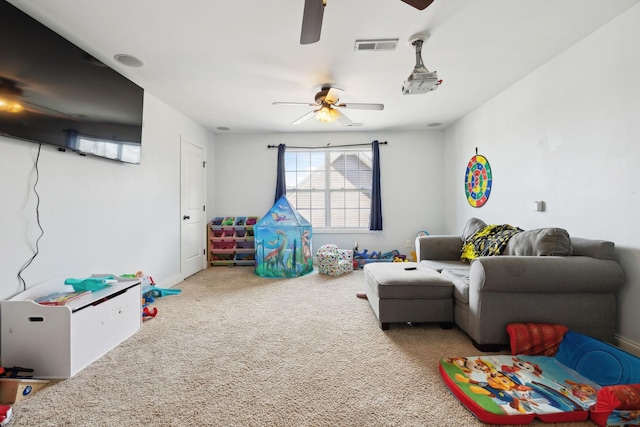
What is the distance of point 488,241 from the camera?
2.63 meters

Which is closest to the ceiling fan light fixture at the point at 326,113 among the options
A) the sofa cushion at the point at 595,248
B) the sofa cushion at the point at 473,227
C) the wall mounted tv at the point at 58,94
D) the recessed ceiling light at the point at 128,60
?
the recessed ceiling light at the point at 128,60

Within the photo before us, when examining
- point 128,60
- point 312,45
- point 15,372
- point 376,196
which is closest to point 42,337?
point 15,372

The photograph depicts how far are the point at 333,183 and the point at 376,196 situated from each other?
0.85 m

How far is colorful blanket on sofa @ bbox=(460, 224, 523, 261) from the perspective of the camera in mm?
2469

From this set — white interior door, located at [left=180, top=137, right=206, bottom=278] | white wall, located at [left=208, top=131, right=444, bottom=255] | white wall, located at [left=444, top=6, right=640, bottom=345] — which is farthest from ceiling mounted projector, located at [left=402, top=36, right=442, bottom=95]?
white interior door, located at [left=180, top=137, right=206, bottom=278]

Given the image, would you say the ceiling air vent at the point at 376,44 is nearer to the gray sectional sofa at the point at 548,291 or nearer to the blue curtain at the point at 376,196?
the gray sectional sofa at the point at 548,291

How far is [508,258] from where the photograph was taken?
184cm

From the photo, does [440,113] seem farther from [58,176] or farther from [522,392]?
[58,176]

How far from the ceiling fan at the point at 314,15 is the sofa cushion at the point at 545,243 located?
1893 mm

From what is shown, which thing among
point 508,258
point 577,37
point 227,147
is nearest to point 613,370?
point 508,258

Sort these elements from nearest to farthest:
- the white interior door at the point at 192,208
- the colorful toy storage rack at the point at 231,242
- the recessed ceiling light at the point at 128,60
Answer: the recessed ceiling light at the point at 128,60 → the white interior door at the point at 192,208 → the colorful toy storage rack at the point at 231,242

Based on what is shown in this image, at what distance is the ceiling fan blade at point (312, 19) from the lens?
137 centimetres

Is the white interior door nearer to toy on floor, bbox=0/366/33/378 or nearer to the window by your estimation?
the window

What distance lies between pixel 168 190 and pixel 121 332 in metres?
1.95
